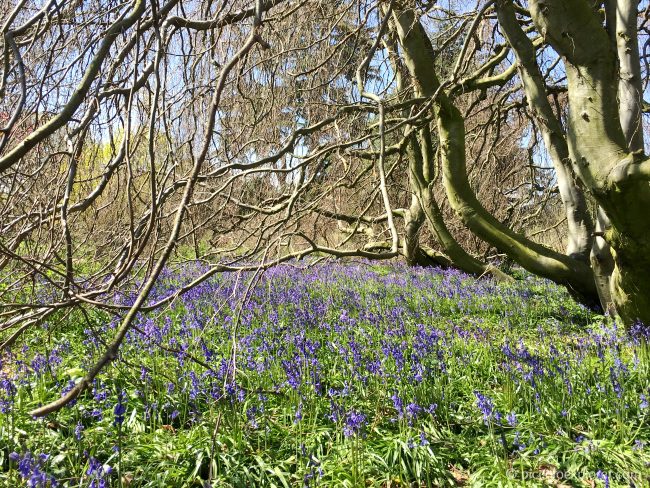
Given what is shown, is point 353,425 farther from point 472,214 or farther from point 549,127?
point 549,127

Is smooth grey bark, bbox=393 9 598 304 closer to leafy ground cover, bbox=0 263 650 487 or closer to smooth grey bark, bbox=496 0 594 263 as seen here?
smooth grey bark, bbox=496 0 594 263

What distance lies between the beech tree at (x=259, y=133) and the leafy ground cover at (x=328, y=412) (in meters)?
0.46

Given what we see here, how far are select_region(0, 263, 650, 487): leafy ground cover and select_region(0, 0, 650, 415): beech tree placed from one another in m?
0.46

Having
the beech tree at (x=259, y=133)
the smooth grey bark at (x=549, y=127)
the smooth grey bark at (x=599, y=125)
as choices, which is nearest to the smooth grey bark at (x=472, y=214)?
the beech tree at (x=259, y=133)

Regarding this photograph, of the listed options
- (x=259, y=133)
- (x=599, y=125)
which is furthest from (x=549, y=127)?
(x=259, y=133)

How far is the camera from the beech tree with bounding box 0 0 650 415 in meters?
1.68

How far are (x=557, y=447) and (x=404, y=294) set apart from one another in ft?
13.8

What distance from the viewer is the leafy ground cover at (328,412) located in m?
2.47

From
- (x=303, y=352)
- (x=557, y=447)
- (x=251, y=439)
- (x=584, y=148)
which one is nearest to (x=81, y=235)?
(x=303, y=352)

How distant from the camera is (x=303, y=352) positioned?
3969 mm

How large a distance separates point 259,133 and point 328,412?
2.56 metres

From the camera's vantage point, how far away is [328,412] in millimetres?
3217

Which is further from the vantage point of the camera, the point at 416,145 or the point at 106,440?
the point at 416,145

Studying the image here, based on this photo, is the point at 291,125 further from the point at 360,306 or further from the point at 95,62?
the point at 95,62
